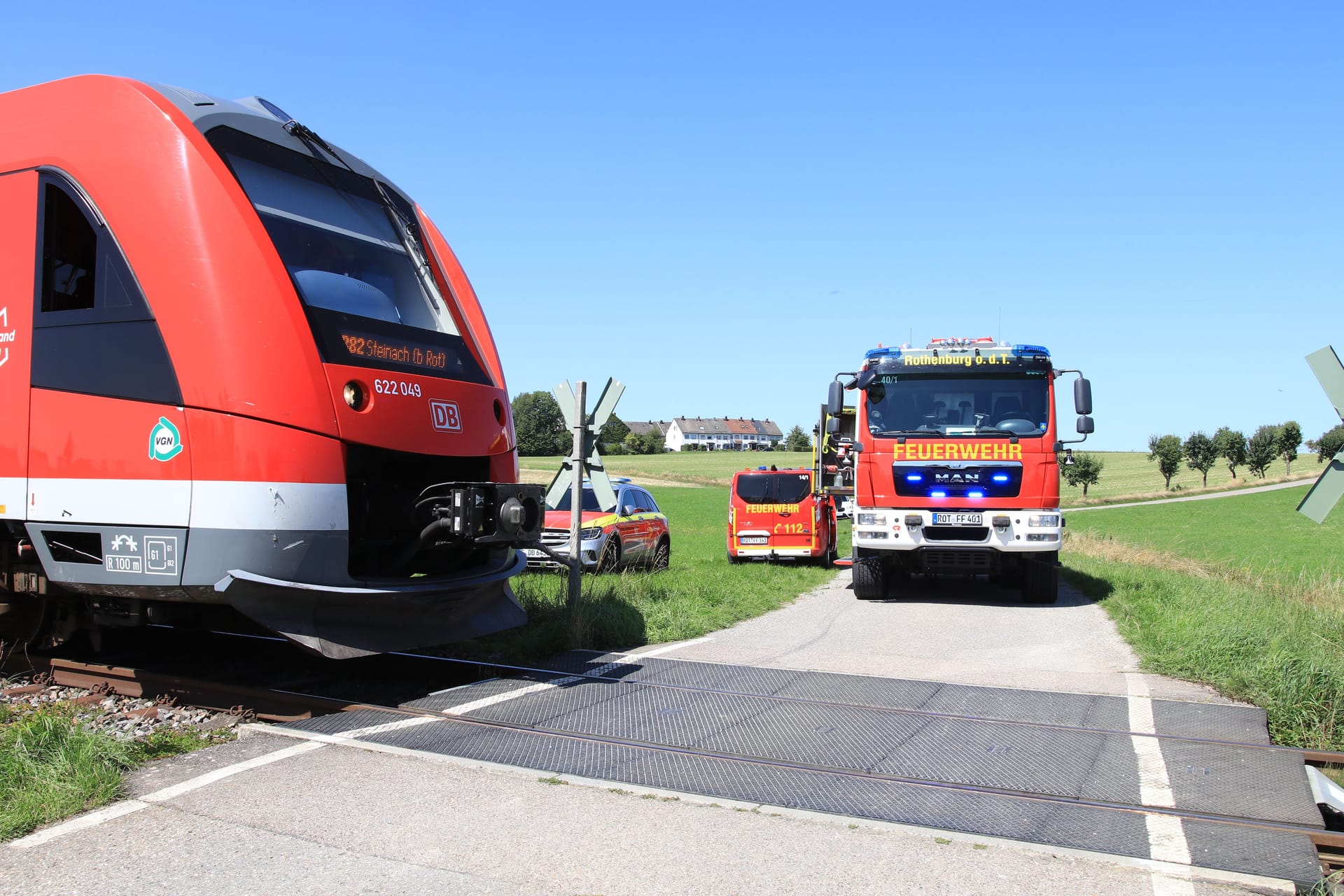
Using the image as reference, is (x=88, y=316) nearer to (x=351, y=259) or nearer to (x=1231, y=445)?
(x=351, y=259)

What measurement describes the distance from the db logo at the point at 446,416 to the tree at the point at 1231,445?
8421 cm

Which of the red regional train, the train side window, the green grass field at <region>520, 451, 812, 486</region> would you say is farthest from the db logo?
the green grass field at <region>520, 451, 812, 486</region>

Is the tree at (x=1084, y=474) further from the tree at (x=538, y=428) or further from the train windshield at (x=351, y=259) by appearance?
the train windshield at (x=351, y=259)

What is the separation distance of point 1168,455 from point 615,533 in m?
69.1

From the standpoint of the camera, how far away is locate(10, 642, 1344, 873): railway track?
4.81m

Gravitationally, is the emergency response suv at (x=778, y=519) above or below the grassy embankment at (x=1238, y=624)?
above

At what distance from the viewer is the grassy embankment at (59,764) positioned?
447cm

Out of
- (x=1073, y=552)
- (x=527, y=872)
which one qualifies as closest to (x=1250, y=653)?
(x=527, y=872)

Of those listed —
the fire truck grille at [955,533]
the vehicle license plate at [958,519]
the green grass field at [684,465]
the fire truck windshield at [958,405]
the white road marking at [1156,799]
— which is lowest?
the white road marking at [1156,799]

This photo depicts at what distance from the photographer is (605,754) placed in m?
5.61

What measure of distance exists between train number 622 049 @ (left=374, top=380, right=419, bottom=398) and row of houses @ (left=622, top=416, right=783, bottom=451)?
15840 centimetres

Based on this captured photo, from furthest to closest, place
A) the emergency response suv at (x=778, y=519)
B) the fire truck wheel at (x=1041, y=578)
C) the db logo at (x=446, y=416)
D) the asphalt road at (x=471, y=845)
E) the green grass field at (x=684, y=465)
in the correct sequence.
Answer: the green grass field at (x=684, y=465), the emergency response suv at (x=778, y=519), the fire truck wheel at (x=1041, y=578), the db logo at (x=446, y=416), the asphalt road at (x=471, y=845)

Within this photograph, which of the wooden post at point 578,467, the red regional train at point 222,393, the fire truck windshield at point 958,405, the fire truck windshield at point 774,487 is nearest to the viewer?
the red regional train at point 222,393

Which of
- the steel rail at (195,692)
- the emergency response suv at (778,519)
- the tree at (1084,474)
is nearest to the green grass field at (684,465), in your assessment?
the tree at (1084,474)
